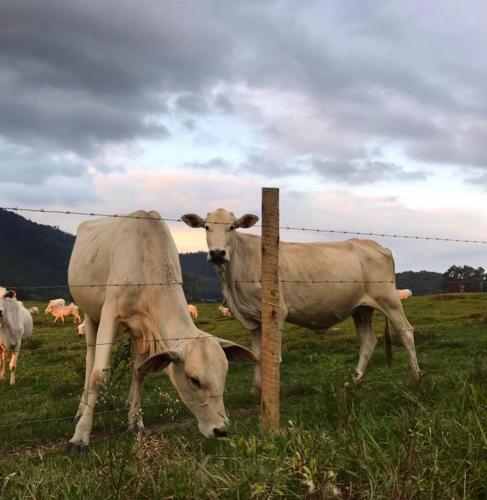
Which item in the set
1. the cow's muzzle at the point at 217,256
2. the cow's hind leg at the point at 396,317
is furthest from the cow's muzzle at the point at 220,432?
the cow's hind leg at the point at 396,317

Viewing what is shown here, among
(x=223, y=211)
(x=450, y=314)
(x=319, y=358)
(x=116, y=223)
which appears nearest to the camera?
(x=116, y=223)

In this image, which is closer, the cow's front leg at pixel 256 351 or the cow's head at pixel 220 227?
the cow's head at pixel 220 227

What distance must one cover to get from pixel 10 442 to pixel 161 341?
2555 millimetres

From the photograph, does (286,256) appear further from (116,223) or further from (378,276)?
(116,223)

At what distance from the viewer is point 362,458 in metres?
4.35

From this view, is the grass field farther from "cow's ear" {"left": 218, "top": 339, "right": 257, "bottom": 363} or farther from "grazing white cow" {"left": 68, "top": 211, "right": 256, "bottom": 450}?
"cow's ear" {"left": 218, "top": 339, "right": 257, "bottom": 363}

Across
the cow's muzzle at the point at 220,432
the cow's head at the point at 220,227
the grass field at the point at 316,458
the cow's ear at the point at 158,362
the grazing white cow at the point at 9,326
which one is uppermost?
the cow's head at the point at 220,227

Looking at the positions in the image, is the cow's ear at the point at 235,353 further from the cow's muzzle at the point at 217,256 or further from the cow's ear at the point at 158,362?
the cow's muzzle at the point at 217,256

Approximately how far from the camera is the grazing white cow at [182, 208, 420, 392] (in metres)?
10.5

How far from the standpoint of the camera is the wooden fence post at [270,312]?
6.27 meters

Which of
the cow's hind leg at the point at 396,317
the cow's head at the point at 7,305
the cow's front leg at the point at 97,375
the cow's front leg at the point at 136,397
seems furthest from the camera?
the cow's head at the point at 7,305

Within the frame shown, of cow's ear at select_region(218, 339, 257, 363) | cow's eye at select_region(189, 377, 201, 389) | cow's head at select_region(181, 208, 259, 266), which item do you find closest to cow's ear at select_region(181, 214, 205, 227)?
cow's head at select_region(181, 208, 259, 266)

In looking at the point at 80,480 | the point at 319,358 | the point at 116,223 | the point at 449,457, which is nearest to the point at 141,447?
the point at 80,480

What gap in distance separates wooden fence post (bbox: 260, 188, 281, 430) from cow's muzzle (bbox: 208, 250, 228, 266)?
10.5 feet
